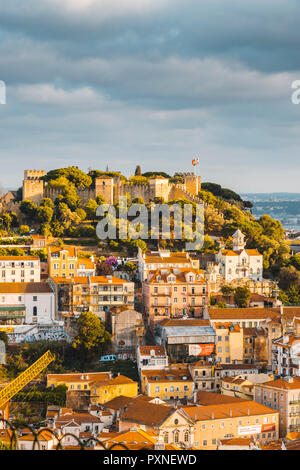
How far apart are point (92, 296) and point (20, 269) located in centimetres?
556

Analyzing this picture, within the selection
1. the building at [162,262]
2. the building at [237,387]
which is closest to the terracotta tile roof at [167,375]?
the building at [237,387]

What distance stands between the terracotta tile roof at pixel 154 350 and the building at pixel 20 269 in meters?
9.38

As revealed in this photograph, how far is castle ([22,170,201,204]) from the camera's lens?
156ft

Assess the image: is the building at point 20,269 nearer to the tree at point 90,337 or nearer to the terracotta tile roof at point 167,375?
the tree at point 90,337

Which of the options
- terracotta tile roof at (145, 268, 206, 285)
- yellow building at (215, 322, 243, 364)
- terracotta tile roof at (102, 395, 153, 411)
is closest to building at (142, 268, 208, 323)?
terracotta tile roof at (145, 268, 206, 285)

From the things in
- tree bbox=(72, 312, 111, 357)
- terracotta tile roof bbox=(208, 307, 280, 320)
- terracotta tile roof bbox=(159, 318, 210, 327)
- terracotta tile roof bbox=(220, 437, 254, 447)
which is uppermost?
terracotta tile roof bbox=(208, 307, 280, 320)

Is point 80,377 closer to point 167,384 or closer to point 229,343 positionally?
point 167,384

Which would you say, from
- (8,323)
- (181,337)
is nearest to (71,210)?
(8,323)

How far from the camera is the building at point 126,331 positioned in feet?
101

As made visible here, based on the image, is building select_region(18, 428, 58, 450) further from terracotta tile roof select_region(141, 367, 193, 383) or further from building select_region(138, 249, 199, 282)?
building select_region(138, 249, 199, 282)

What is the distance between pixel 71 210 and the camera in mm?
46188

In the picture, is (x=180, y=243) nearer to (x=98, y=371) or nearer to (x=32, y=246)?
(x=32, y=246)

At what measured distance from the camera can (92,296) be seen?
32.7 metres

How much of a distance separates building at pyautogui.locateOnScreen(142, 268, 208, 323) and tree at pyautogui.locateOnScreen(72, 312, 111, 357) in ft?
11.6
